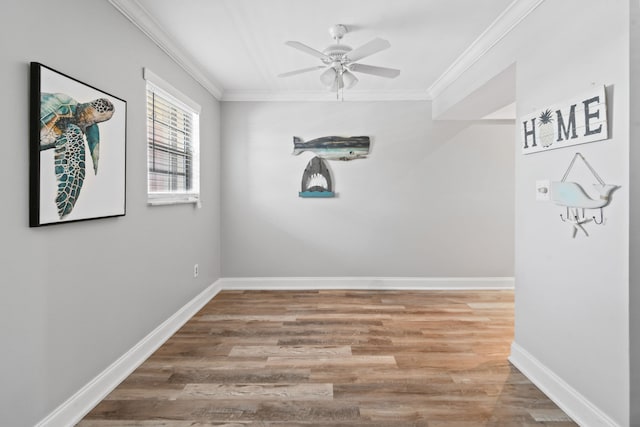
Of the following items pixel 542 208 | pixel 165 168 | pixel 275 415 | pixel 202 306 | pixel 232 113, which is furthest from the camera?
pixel 232 113

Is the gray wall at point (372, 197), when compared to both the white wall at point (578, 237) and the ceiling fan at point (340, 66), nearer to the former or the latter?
the ceiling fan at point (340, 66)

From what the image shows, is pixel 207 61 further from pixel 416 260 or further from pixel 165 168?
pixel 416 260

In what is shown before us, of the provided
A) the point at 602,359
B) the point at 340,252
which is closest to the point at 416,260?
the point at 340,252

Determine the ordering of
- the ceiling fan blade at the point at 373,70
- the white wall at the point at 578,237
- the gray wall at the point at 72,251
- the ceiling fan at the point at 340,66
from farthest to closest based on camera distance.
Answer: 1. the ceiling fan blade at the point at 373,70
2. the ceiling fan at the point at 340,66
3. the white wall at the point at 578,237
4. the gray wall at the point at 72,251

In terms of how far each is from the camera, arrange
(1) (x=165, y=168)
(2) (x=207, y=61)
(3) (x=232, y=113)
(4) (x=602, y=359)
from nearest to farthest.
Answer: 1. (4) (x=602, y=359)
2. (1) (x=165, y=168)
3. (2) (x=207, y=61)
4. (3) (x=232, y=113)

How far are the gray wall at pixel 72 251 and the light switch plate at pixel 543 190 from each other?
2663 mm

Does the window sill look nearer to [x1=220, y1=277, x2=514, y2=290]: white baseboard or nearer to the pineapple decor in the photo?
[x1=220, y1=277, x2=514, y2=290]: white baseboard

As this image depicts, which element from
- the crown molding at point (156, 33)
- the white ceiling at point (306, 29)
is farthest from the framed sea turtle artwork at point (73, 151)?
the white ceiling at point (306, 29)

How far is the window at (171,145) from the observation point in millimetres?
2941

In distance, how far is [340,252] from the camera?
15.6 ft

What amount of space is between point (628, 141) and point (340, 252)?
3.38 m

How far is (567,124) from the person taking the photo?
2047 mm

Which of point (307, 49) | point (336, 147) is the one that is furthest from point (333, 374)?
point (336, 147)

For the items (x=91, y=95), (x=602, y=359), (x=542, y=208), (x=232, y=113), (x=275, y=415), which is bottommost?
(x=275, y=415)
